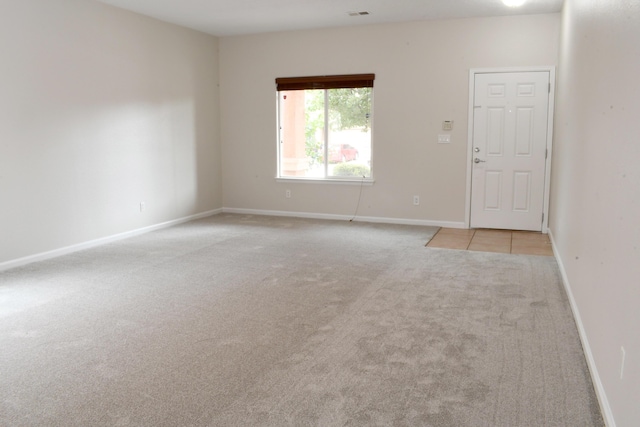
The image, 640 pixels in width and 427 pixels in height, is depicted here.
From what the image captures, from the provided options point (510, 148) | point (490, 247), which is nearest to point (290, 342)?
point (490, 247)

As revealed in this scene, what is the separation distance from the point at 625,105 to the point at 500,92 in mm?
4585

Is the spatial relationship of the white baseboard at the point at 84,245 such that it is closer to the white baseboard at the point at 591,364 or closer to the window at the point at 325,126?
the window at the point at 325,126

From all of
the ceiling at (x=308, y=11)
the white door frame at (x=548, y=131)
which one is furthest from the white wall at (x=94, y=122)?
the white door frame at (x=548, y=131)

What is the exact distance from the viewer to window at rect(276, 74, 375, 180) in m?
7.39

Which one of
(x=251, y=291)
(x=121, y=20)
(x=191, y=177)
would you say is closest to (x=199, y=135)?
(x=191, y=177)

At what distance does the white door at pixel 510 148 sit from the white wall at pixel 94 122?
12.8 feet

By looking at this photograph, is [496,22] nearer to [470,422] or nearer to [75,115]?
[75,115]

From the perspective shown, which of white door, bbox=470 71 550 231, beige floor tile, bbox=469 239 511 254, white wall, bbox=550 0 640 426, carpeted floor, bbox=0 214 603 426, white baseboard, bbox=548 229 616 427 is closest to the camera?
white wall, bbox=550 0 640 426

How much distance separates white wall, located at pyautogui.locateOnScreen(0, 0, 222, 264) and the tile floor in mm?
3581

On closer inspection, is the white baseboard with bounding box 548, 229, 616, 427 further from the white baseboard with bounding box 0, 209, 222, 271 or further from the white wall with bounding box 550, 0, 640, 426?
the white baseboard with bounding box 0, 209, 222, 271

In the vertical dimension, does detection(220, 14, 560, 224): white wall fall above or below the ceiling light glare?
below

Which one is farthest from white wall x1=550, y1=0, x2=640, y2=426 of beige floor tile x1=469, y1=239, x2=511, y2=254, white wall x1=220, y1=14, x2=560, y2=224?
white wall x1=220, y1=14, x2=560, y2=224

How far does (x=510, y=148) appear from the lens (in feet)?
21.9

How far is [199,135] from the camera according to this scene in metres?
7.70
